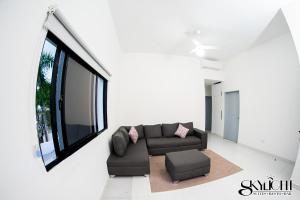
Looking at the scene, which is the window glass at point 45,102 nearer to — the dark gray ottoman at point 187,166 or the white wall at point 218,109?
the dark gray ottoman at point 187,166

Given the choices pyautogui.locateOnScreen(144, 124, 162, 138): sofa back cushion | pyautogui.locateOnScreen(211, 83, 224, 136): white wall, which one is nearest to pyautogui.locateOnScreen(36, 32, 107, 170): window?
pyautogui.locateOnScreen(144, 124, 162, 138): sofa back cushion

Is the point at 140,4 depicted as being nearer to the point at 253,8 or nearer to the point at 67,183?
the point at 253,8

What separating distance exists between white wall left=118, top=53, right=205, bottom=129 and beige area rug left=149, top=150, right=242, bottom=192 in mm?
1589

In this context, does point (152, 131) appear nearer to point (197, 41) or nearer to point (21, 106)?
point (197, 41)

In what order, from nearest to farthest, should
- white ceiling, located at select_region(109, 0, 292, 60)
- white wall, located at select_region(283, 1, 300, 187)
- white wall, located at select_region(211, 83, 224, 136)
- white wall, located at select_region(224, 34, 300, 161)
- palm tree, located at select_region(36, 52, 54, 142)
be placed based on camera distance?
1. palm tree, located at select_region(36, 52, 54, 142)
2. white wall, located at select_region(283, 1, 300, 187)
3. white ceiling, located at select_region(109, 0, 292, 60)
4. white wall, located at select_region(224, 34, 300, 161)
5. white wall, located at select_region(211, 83, 224, 136)

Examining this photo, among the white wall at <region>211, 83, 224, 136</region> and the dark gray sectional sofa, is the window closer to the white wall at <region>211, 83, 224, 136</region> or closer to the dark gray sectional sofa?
the dark gray sectional sofa

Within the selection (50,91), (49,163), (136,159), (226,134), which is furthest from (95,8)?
(226,134)

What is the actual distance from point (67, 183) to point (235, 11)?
12.4 feet

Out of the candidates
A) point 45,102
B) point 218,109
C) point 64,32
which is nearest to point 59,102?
point 45,102

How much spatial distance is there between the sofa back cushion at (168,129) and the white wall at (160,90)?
0.34 metres

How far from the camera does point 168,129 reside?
149 inches

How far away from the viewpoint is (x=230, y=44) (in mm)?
3592

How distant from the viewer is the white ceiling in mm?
2193

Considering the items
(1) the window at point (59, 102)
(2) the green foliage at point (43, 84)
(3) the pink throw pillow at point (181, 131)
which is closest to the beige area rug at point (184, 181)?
(3) the pink throw pillow at point (181, 131)
